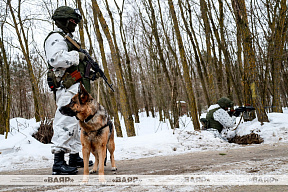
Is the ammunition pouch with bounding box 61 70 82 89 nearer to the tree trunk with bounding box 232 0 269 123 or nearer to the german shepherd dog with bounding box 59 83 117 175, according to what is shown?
the german shepherd dog with bounding box 59 83 117 175

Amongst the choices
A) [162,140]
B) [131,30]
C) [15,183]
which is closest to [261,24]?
[131,30]

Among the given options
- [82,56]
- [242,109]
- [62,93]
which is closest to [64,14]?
[82,56]

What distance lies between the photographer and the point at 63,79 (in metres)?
3.26

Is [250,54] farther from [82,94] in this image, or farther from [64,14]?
[82,94]

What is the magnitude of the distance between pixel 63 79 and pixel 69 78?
0.09 m

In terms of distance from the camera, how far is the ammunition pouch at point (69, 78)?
10.6ft

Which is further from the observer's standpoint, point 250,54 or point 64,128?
point 250,54

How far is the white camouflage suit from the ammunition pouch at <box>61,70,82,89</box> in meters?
0.05

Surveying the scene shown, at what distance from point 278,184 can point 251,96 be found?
509 cm

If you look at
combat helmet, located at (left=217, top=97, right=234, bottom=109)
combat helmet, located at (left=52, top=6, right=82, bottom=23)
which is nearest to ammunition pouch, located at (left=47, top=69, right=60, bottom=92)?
combat helmet, located at (left=52, top=6, right=82, bottom=23)

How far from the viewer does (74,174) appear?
10.1 feet

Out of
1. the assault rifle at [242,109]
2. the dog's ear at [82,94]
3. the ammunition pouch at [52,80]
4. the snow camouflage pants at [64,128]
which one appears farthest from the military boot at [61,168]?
the assault rifle at [242,109]

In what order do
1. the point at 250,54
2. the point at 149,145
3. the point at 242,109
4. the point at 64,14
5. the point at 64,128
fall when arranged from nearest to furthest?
the point at 64,128
the point at 64,14
the point at 149,145
the point at 250,54
the point at 242,109

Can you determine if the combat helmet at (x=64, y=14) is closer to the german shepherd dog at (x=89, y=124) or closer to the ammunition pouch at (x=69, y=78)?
the ammunition pouch at (x=69, y=78)
